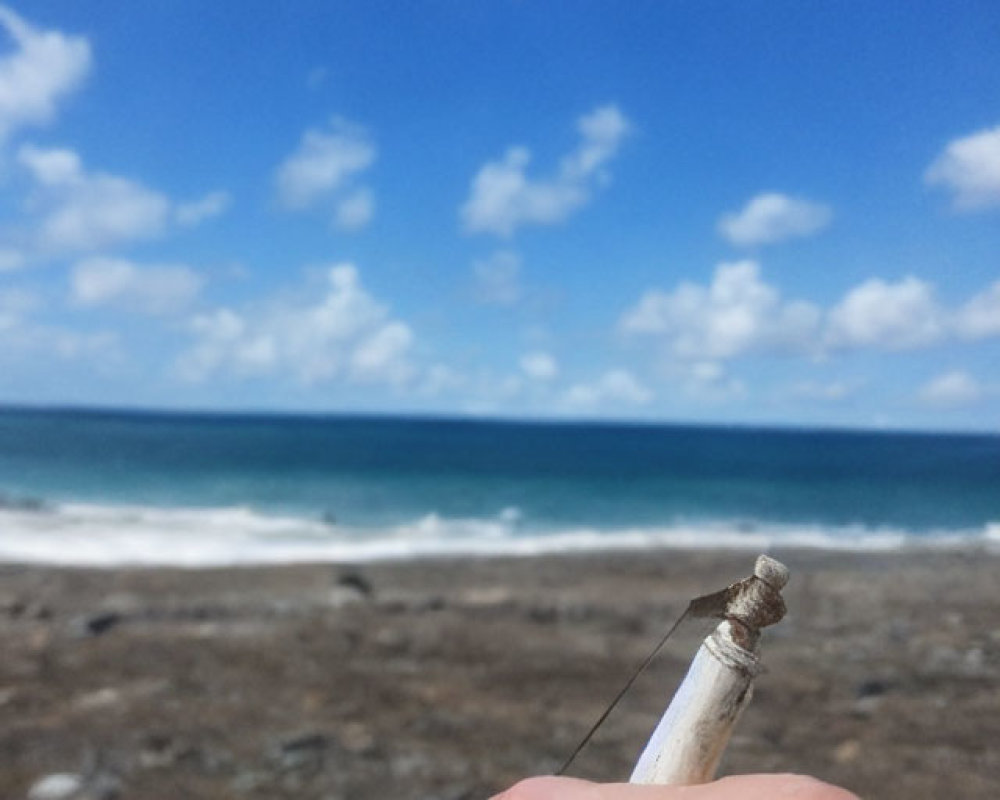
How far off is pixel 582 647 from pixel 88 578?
6389 millimetres

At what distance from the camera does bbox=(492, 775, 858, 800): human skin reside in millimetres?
914

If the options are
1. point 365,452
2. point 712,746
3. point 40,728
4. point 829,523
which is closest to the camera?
point 712,746

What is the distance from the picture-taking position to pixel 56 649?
7.47m

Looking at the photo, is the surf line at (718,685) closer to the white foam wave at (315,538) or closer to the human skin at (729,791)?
the human skin at (729,791)

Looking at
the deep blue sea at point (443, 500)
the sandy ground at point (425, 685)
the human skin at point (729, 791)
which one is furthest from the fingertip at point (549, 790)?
the deep blue sea at point (443, 500)

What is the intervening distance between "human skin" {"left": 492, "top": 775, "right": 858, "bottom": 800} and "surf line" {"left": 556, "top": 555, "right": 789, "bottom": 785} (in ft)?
0.17

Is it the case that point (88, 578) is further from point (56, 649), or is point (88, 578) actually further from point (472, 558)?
point (472, 558)

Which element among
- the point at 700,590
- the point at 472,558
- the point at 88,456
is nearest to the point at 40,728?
the point at 700,590

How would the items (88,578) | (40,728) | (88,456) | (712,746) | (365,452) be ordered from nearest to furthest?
(712,746) → (40,728) → (88,578) → (88,456) → (365,452)

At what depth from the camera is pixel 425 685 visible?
657 centimetres

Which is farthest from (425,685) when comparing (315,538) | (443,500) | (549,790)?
(443,500)

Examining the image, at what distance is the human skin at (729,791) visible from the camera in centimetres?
91

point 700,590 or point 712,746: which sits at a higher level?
point 712,746

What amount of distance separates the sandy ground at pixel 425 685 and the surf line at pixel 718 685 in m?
4.02
